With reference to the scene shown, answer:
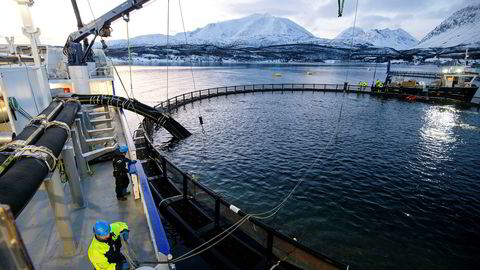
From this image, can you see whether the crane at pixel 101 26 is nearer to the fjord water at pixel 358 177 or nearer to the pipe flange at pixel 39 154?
the fjord water at pixel 358 177

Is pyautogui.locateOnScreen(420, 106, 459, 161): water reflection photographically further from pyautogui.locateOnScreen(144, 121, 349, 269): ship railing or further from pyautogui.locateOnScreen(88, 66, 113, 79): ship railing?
pyautogui.locateOnScreen(88, 66, 113, 79): ship railing

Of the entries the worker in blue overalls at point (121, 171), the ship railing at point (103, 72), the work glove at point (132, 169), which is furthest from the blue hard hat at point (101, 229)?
the ship railing at point (103, 72)

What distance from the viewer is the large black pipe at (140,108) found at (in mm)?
16172

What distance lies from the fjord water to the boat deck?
810 cm

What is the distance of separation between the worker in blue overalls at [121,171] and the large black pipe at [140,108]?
30.3 ft

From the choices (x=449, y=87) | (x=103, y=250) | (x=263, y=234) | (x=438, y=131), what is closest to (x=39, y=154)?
(x=103, y=250)

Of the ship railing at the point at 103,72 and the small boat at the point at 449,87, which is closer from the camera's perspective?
the ship railing at the point at 103,72

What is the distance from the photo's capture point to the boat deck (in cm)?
619

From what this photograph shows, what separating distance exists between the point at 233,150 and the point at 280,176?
22.3 feet

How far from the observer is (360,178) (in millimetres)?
18141

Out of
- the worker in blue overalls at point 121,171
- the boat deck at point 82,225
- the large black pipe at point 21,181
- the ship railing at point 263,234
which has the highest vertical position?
the large black pipe at point 21,181

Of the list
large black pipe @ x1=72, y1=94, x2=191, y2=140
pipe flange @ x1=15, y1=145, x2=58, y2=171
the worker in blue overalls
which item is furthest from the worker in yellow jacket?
large black pipe @ x1=72, y1=94, x2=191, y2=140

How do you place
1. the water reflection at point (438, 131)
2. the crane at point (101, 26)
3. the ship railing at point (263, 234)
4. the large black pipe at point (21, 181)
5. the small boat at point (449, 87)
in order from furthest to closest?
the small boat at point (449, 87) → the water reflection at point (438, 131) → the crane at point (101, 26) → the ship railing at point (263, 234) → the large black pipe at point (21, 181)

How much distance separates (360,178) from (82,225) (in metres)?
17.3
